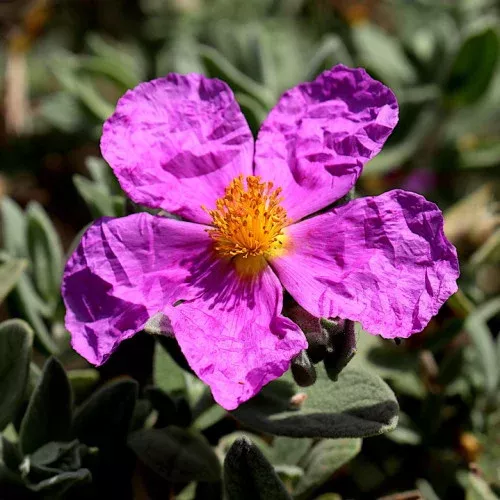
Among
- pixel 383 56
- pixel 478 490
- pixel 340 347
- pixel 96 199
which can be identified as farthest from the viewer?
pixel 383 56

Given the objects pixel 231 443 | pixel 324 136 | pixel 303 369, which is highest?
pixel 324 136

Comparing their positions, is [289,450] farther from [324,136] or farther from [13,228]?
[13,228]

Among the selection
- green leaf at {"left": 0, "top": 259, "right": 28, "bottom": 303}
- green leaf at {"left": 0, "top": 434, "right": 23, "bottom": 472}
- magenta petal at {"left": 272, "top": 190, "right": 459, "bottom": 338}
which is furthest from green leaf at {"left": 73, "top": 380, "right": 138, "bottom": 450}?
magenta petal at {"left": 272, "top": 190, "right": 459, "bottom": 338}

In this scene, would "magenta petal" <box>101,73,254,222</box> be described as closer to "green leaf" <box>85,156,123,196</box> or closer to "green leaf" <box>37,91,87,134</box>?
"green leaf" <box>85,156,123,196</box>

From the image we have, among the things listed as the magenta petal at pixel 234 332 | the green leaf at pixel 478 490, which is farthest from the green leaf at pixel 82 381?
the green leaf at pixel 478 490

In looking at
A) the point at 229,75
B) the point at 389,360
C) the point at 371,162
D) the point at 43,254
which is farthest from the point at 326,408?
the point at 371,162

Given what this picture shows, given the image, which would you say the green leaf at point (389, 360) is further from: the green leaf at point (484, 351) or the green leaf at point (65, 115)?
the green leaf at point (65, 115)

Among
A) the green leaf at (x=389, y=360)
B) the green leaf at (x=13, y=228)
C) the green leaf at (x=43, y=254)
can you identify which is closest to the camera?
the green leaf at (x=389, y=360)

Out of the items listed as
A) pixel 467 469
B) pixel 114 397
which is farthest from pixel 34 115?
pixel 467 469
